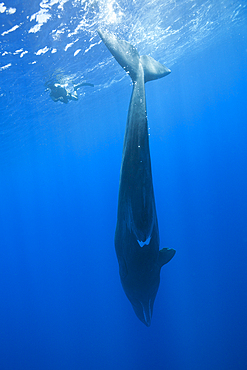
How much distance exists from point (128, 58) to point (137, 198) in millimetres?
2575

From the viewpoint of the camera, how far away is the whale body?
305cm

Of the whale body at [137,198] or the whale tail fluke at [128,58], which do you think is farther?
the whale tail fluke at [128,58]

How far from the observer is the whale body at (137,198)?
305 centimetres

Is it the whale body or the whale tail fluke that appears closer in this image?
the whale body

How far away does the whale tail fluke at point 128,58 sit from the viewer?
3.37 metres

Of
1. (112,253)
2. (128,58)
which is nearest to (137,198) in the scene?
(128,58)

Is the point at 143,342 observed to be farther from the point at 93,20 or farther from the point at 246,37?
the point at 246,37

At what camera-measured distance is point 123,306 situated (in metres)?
21.0

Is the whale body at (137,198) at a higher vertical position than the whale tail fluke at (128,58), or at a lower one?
lower

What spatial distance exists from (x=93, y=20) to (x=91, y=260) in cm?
2796

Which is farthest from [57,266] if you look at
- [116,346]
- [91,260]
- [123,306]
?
[116,346]

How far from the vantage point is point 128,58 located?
3668 mm

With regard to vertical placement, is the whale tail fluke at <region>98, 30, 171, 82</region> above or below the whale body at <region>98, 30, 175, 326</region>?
above

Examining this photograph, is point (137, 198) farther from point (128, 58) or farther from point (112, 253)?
point (112, 253)
